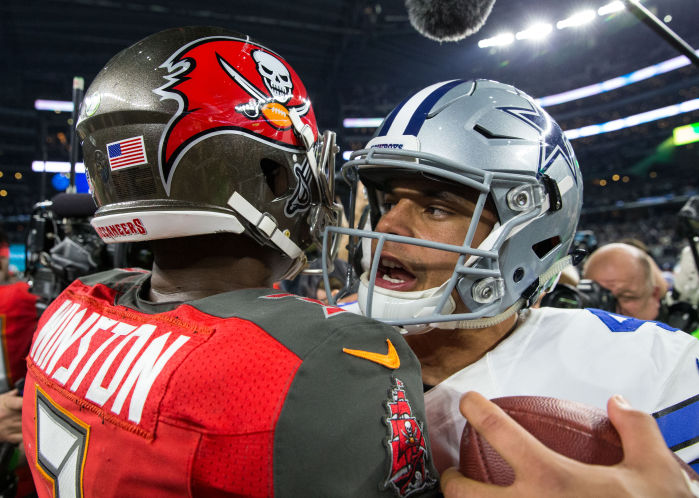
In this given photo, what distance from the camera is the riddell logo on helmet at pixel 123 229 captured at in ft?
3.88

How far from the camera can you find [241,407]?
765 mm

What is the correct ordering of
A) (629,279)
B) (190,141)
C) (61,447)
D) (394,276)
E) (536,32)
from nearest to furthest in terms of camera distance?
1. (61,447)
2. (190,141)
3. (394,276)
4. (629,279)
5. (536,32)

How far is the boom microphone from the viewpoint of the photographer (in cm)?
215

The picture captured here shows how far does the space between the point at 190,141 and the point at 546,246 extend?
120 cm

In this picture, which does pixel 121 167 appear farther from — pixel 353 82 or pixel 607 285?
pixel 353 82

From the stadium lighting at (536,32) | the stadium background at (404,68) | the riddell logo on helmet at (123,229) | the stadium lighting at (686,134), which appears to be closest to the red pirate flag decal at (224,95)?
the riddell logo on helmet at (123,229)

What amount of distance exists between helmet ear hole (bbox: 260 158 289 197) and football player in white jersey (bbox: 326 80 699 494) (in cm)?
23

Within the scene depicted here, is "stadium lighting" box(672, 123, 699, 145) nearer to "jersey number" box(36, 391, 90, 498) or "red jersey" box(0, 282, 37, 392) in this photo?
"red jersey" box(0, 282, 37, 392)

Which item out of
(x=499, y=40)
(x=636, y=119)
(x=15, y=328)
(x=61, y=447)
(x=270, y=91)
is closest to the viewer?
(x=61, y=447)

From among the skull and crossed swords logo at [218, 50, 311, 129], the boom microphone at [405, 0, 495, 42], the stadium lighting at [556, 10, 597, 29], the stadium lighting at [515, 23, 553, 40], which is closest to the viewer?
the skull and crossed swords logo at [218, 50, 311, 129]

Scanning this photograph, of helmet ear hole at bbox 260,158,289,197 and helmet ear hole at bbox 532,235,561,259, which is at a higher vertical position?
helmet ear hole at bbox 260,158,289,197

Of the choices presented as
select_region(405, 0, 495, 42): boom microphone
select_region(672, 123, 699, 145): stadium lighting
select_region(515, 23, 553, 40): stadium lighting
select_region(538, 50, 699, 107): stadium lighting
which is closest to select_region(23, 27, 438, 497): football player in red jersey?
select_region(405, 0, 495, 42): boom microphone

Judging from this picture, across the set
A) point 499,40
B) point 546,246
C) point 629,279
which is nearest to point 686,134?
point 499,40

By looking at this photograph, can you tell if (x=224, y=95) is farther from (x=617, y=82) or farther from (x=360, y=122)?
(x=617, y=82)
